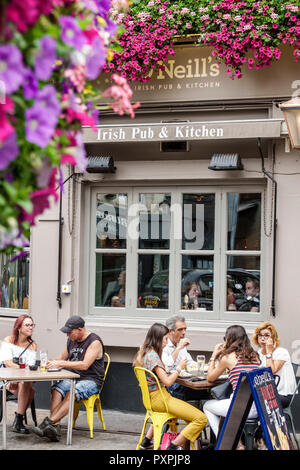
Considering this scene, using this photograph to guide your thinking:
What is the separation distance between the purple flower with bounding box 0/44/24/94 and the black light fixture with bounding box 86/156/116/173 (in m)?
6.91

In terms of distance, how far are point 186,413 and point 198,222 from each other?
9.94 ft

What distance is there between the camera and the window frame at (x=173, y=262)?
8.21 meters

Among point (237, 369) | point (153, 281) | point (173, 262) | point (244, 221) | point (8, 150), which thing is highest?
point (244, 221)

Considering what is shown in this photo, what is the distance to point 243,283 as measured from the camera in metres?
8.23

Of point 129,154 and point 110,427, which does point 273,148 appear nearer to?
point 129,154

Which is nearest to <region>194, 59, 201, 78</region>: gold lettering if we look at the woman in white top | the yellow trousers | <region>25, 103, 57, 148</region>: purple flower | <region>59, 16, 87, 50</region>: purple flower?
the woman in white top

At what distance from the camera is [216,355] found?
640cm

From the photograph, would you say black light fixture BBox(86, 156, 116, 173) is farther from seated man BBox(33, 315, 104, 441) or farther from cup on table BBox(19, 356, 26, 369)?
cup on table BBox(19, 356, 26, 369)

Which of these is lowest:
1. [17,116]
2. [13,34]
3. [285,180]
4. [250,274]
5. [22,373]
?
[22,373]

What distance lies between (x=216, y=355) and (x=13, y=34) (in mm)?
5332

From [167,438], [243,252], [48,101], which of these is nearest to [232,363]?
[167,438]

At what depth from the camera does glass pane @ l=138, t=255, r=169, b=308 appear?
854cm

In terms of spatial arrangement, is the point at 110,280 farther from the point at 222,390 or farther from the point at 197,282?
the point at 222,390
